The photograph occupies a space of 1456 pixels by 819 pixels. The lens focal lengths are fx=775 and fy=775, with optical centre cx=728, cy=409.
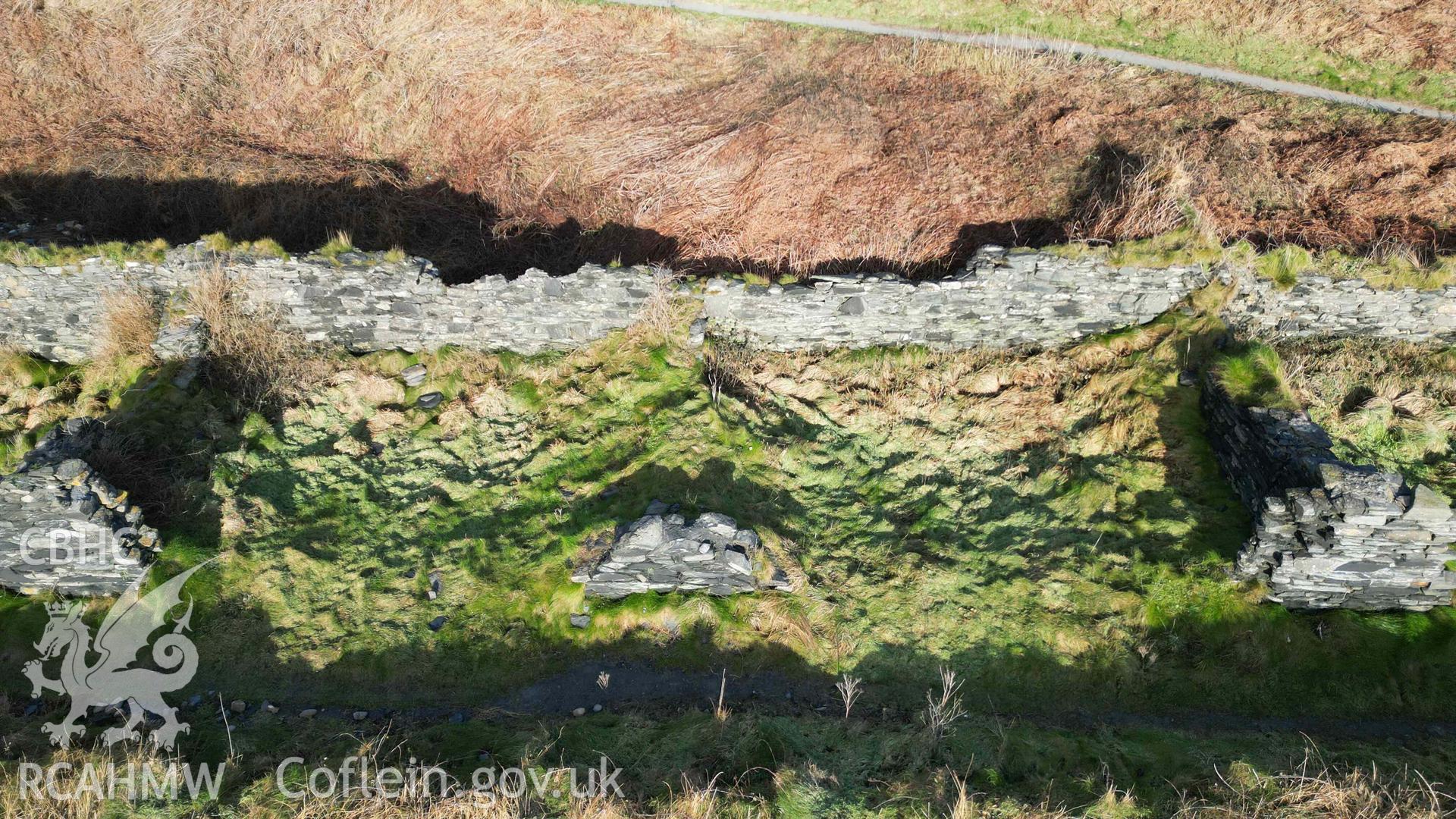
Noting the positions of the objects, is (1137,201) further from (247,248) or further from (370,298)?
(247,248)

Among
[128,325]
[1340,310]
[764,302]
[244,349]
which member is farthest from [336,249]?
[1340,310]

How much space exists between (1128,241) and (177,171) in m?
15.0

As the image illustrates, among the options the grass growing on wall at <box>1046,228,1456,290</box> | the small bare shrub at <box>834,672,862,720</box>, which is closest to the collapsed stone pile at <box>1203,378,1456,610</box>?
the grass growing on wall at <box>1046,228,1456,290</box>

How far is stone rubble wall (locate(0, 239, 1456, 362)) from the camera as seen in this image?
946 cm

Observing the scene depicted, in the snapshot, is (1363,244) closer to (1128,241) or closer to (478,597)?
(1128,241)

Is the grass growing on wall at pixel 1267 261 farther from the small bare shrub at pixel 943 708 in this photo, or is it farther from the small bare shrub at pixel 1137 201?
the small bare shrub at pixel 943 708

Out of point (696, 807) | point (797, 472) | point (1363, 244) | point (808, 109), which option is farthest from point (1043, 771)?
point (808, 109)

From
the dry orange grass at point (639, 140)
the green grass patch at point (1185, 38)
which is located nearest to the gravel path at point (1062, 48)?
the green grass patch at point (1185, 38)

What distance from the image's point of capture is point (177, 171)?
13.4 m

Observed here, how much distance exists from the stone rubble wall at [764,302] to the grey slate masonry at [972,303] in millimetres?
15

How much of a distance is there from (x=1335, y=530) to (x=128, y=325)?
13.3 m

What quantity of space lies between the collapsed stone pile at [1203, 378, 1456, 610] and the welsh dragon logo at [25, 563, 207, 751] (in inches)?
387

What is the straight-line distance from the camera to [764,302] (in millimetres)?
9703

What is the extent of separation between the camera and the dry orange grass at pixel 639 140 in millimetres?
11398
